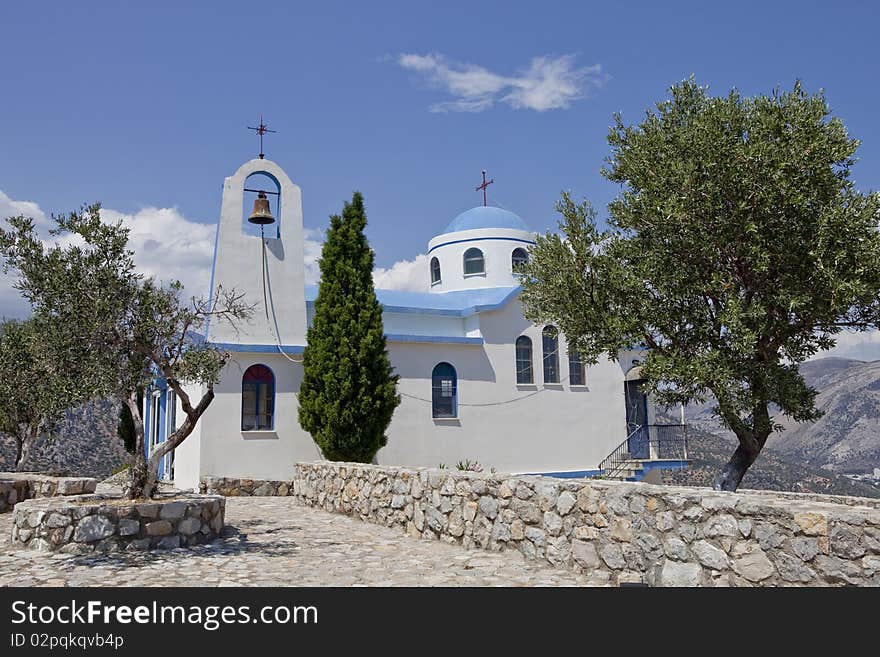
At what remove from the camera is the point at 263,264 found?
57.6 ft

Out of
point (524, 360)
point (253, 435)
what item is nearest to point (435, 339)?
point (524, 360)

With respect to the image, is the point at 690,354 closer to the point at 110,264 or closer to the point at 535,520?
the point at 535,520

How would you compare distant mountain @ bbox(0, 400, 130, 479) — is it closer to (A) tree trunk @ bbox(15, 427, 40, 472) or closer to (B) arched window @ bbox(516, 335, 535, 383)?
(A) tree trunk @ bbox(15, 427, 40, 472)

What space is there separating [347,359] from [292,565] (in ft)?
28.0

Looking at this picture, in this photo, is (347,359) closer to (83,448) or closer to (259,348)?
(259,348)

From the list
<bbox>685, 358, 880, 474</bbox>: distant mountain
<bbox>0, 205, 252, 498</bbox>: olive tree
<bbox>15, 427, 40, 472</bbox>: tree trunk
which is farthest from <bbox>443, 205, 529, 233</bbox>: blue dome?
<bbox>685, 358, 880, 474</bbox>: distant mountain

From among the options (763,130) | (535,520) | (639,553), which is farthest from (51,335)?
(763,130)

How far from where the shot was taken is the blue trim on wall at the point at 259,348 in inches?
657

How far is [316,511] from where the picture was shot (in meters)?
13.9

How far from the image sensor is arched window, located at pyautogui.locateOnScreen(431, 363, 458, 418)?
19578mm

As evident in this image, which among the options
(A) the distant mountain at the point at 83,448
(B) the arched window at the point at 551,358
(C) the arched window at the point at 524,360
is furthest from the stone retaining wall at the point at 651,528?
(A) the distant mountain at the point at 83,448

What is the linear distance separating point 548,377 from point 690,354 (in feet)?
35.1

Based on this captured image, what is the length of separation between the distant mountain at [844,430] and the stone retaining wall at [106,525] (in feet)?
145

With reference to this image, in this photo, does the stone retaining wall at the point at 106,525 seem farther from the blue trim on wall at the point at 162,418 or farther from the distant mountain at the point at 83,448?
the distant mountain at the point at 83,448
